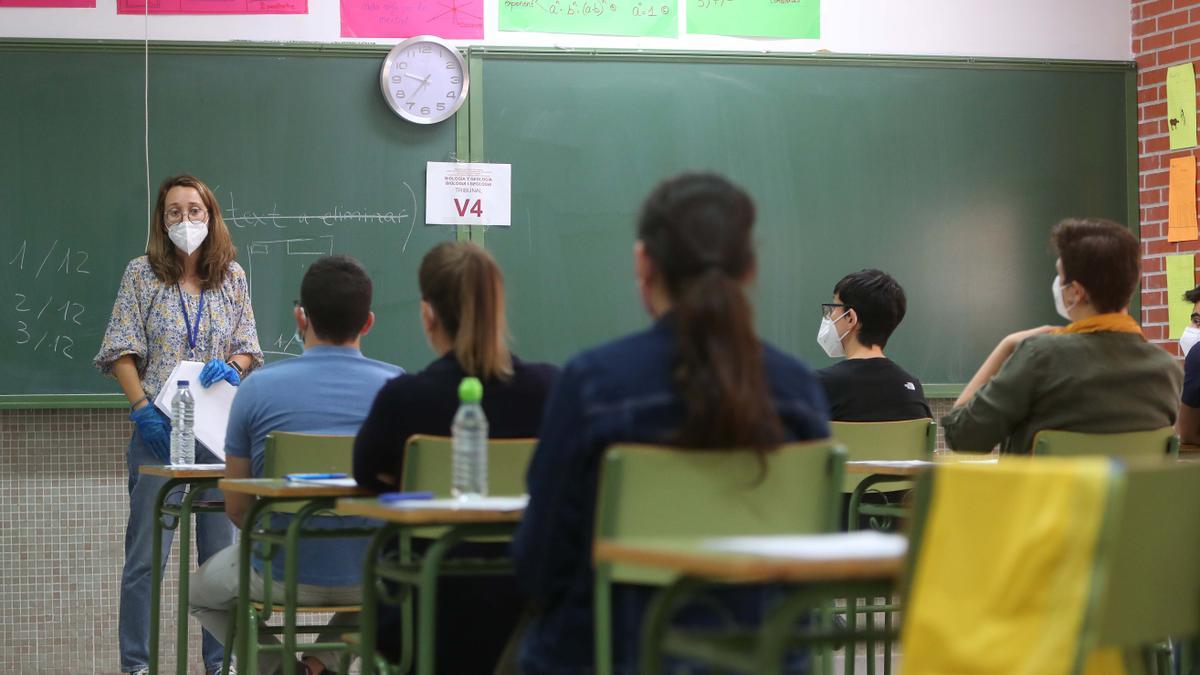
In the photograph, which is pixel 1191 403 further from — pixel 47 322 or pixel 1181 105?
pixel 47 322

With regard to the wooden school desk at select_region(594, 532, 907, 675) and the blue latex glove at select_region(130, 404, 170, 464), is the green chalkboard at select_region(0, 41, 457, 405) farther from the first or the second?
the wooden school desk at select_region(594, 532, 907, 675)

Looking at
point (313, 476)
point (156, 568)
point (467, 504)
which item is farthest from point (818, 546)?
point (156, 568)

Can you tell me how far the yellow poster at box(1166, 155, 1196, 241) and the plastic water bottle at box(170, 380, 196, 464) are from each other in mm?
3679

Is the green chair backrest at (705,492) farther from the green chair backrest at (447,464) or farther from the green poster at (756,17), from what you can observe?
the green poster at (756,17)

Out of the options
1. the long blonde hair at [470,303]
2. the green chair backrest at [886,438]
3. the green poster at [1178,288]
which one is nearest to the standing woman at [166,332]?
the long blonde hair at [470,303]

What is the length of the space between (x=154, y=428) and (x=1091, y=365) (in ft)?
8.54

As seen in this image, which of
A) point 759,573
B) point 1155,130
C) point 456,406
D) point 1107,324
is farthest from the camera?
point 1155,130

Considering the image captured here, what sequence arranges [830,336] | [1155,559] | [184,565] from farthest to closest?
[830,336] < [184,565] < [1155,559]

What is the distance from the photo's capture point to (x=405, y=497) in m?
2.42

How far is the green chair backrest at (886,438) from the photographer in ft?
12.7

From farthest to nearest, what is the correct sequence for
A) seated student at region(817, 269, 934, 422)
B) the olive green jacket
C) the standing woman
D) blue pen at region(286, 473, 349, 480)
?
the standing woman → seated student at region(817, 269, 934, 422) → the olive green jacket → blue pen at region(286, 473, 349, 480)

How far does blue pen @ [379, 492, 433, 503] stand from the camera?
2363 mm

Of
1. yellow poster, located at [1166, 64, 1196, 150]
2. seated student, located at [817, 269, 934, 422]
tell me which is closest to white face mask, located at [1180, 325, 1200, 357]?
yellow poster, located at [1166, 64, 1196, 150]

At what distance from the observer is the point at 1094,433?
3.28m
